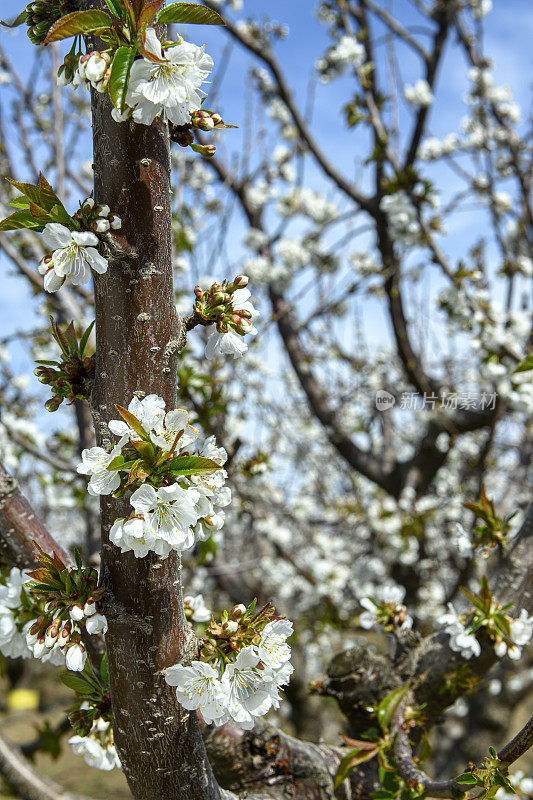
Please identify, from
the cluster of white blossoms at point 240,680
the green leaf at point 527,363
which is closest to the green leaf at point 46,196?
the cluster of white blossoms at point 240,680

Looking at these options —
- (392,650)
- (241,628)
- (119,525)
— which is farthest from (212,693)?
(392,650)

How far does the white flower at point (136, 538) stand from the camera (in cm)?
83

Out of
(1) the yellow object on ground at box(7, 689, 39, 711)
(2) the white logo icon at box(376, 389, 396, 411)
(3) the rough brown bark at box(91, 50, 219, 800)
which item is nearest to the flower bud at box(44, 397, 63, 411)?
(3) the rough brown bark at box(91, 50, 219, 800)

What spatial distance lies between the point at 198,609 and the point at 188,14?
1.18 meters

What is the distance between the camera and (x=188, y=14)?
33.5 inches

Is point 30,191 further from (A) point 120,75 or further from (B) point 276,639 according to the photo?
(B) point 276,639

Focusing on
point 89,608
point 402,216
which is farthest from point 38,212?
point 402,216

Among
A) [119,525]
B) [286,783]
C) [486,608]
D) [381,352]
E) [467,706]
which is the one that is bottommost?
[467,706]

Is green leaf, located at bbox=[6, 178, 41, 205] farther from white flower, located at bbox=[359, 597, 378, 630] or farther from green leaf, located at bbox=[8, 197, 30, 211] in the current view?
white flower, located at bbox=[359, 597, 378, 630]

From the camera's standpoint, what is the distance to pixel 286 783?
1385mm

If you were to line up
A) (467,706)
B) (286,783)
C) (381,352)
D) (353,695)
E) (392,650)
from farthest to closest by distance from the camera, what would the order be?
(381,352) → (467,706) → (392,650) → (353,695) → (286,783)

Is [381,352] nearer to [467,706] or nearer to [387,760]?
[467,706]

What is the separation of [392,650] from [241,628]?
34.4 inches

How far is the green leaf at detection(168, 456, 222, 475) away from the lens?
2.81 ft
